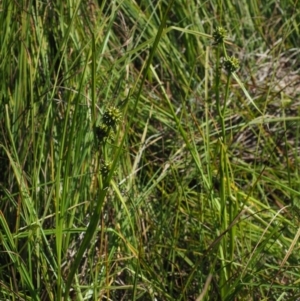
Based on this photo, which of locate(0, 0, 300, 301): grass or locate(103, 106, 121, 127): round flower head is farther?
locate(0, 0, 300, 301): grass

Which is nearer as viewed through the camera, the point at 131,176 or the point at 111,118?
the point at 111,118

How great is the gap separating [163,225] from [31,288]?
517 mm

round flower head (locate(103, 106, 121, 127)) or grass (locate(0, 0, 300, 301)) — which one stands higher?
round flower head (locate(103, 106, 121, 127))

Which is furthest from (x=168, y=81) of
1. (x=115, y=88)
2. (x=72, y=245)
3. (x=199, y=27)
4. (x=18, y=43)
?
(x=72, y=245)

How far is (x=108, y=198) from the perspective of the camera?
1.79m

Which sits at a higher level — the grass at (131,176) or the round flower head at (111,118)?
the round flower head at (111,118)

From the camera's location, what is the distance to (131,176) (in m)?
1.88

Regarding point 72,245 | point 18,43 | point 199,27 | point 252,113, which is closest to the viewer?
point 72,245

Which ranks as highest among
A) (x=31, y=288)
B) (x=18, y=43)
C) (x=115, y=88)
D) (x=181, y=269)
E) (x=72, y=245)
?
(x=18, y=43)

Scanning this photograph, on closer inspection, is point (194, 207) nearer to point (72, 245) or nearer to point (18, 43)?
point (72, 245)

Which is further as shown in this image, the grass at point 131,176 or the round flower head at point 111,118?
the grass at point 131,176

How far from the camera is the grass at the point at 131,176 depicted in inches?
61.5

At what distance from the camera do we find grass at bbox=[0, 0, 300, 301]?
1.56 metres

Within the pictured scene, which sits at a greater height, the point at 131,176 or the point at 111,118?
the point at 111,118
